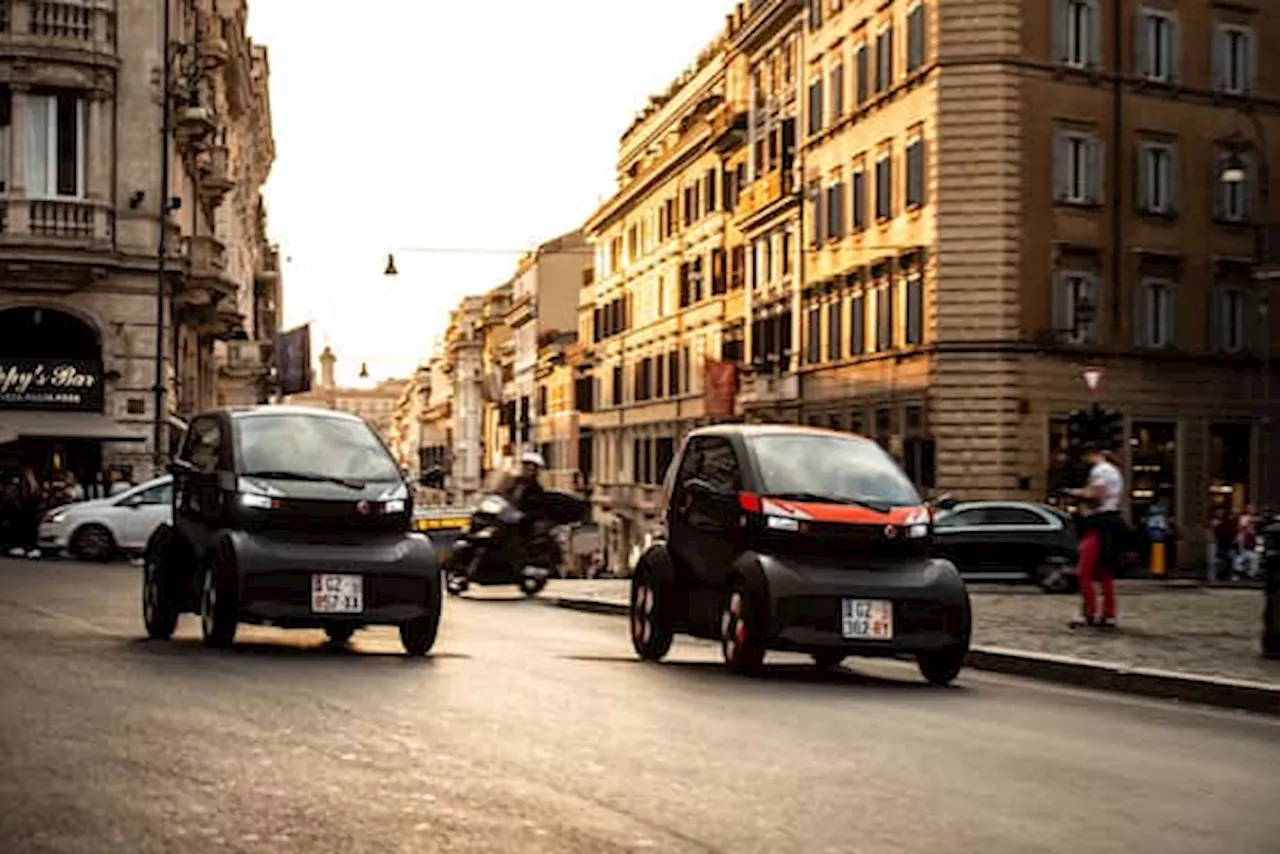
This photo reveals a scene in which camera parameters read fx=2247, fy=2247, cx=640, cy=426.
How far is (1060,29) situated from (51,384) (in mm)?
23894

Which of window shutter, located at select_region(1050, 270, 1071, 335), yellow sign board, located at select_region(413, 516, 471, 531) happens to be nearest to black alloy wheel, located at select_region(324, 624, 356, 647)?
yellow sign board, located at select_region(413, 516, 471, 531)

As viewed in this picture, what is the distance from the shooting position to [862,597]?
15.0 m

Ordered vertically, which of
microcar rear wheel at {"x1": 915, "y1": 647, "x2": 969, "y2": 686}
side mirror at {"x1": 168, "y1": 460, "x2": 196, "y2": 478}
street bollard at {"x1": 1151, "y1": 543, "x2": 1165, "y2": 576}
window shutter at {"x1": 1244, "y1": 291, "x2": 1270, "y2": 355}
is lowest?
street bollard at {"x1": 1151, "y1": 543, "x2": 1165, "y2": 576}

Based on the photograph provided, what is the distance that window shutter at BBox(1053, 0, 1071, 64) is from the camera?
51.5 m

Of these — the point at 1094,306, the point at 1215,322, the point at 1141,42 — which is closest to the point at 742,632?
the point at 1094,306

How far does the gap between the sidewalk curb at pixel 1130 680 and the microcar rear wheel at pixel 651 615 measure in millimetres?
2773

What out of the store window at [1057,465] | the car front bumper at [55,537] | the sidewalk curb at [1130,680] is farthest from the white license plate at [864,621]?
the store window at [1057,465]

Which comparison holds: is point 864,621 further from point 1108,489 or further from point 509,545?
point 509,545

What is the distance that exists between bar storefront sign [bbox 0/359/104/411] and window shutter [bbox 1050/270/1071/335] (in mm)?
21226

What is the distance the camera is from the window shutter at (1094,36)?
52062 millimetres

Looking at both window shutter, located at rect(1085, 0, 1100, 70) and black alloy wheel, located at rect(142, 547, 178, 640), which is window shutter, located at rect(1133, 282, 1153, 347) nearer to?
window shutter, located at rect(1085, 0, 1100, 70)

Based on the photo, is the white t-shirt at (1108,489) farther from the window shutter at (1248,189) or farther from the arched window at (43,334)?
the window shutter at (1248,189)

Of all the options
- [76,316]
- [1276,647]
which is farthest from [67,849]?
[76,316]

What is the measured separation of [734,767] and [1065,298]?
4321cm
